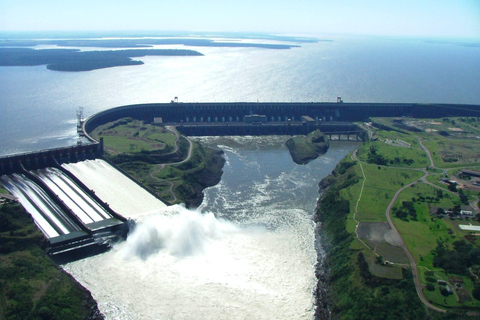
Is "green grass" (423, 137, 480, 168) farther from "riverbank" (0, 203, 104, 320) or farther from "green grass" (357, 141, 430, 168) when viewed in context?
"riverbank" (0, 203, 104, 320)

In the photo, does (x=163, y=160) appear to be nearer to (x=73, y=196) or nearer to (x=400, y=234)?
(x=73, y=196)

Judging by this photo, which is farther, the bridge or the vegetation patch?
the bridge

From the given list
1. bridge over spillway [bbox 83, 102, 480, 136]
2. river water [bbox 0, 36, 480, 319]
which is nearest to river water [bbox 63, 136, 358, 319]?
river water [bbox 0, 36, 480, 319]

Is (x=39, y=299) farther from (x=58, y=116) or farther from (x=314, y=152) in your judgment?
(x=58, y=116)

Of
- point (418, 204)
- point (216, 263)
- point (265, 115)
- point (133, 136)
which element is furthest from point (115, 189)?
point (265, 115)

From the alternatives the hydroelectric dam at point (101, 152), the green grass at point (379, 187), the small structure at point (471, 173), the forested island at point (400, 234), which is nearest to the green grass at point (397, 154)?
the forested island at point (400, 234)

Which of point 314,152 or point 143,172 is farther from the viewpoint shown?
point 314,152

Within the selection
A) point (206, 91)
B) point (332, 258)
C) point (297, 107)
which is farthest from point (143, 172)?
point (206, 91)

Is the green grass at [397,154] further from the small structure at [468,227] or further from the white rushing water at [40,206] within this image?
the white rushing water at [40,206]
